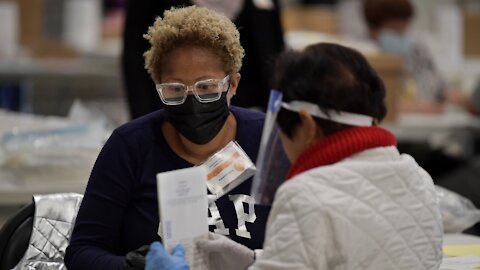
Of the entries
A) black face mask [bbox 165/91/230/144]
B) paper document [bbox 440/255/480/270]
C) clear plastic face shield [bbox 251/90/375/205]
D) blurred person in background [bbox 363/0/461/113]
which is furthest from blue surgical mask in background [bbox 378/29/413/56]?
clear plastic face shield [bbox 251/90/375/205]

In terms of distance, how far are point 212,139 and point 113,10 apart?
5.49 metres

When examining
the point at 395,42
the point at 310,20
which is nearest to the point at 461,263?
the point at 395,42

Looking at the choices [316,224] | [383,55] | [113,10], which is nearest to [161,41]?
[316,224]

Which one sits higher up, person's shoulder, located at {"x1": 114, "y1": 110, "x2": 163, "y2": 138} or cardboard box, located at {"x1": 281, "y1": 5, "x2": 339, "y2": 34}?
person's shoulder, located at {"x1": 114, "y1": 110, "x2": 163, "y2": 138}

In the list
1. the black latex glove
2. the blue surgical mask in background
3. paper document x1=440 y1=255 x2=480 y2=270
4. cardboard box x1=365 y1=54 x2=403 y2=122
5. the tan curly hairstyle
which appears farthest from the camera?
the blue surgical mask in background

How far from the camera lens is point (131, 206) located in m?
2.23

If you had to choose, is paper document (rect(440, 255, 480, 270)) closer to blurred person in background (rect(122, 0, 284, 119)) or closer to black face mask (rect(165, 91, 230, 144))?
black face mask (rect(165, 91, 230, 144))

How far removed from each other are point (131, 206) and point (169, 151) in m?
0.15

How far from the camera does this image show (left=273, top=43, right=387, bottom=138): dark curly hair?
182 cm

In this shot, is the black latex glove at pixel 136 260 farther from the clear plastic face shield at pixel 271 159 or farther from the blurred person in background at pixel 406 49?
the blurred person in background at pixel 406 49

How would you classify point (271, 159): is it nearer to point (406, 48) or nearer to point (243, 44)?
point (243, 44)

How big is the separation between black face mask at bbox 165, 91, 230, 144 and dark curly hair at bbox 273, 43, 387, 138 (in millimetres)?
369

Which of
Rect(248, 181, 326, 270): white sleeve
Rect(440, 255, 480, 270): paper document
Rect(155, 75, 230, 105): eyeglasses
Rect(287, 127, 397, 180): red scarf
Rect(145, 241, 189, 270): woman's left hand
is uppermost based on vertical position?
Rect(155, 75, 230, 105): eyeglasses

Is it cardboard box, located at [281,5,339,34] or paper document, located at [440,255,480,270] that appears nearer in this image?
paper document, located at [440,255,480,270]
